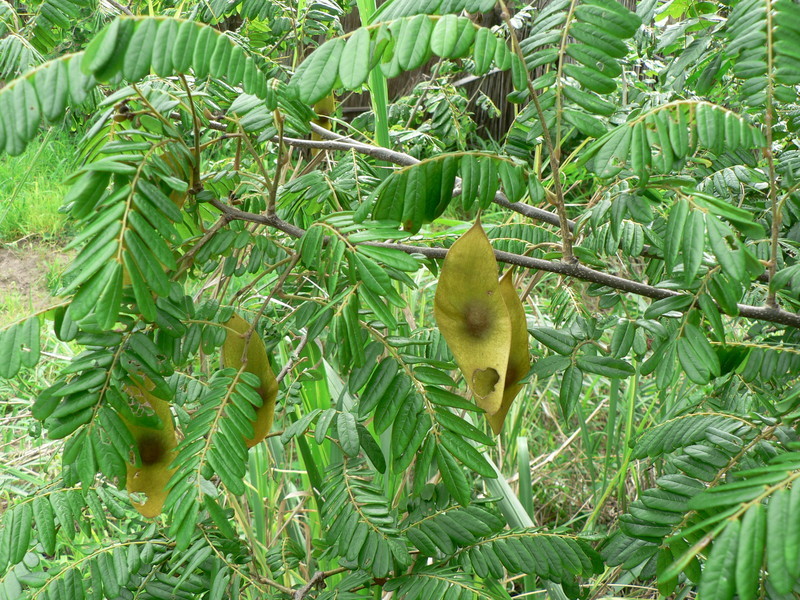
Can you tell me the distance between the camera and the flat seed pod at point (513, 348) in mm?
720

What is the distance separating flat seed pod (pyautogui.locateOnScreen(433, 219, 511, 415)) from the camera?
2.22 ft

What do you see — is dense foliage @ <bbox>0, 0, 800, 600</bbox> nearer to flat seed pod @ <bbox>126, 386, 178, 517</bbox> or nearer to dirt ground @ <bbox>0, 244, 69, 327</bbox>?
flat seed pod @ <bbox>126, 386, 178, 517</bbox>

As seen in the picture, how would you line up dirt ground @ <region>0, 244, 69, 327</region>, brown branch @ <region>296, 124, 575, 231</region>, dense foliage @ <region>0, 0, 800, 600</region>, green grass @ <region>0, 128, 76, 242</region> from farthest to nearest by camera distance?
1. green grass @ <region>0, 128, 76, 242</region>
2. dirt ground @ <region>0, 244, 69, 327</region>
3. brown branch @ <region>296, 124, 575, 231</region>
4. dense foliage @ <region>0, 0, 800, 600</region>

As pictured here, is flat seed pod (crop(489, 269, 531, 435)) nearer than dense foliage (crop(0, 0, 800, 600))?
No

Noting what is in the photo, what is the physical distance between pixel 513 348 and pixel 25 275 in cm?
268

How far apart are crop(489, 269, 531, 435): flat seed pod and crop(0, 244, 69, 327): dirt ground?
2.27 metres

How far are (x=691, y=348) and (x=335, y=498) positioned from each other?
42cm

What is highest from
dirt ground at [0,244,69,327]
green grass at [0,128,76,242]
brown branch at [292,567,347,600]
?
green grass at [0,128,76,242]

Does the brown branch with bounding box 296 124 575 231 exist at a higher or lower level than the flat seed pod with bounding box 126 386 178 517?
higher

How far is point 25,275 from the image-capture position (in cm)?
288

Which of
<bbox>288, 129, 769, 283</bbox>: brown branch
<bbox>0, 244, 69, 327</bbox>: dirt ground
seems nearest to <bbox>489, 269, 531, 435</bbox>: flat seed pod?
<bbox>288, 129, 769, 283</bbox>: brown branch

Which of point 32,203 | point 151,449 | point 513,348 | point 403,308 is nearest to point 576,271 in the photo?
point 513,348

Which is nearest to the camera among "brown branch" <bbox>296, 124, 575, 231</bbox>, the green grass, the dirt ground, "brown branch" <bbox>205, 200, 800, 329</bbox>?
"brown branch" <bbox>205, 200, 800, 329</bbox>

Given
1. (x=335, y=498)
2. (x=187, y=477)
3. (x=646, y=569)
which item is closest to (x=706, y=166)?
(x=646, y=569)
